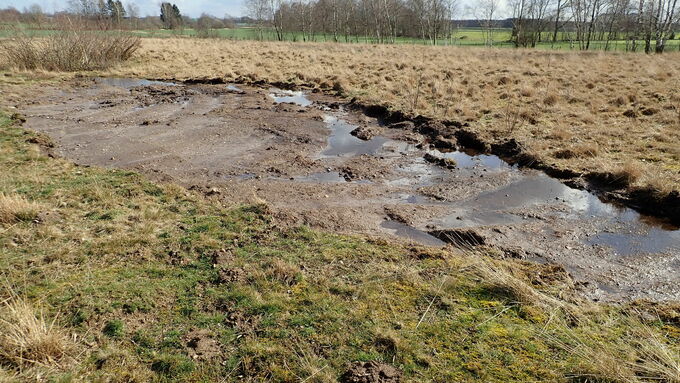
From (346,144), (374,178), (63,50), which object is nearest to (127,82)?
(63,50)

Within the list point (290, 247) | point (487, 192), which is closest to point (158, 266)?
point (290, 247)

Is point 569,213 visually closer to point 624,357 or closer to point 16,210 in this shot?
point 624,357

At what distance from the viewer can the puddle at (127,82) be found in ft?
A: 65.5

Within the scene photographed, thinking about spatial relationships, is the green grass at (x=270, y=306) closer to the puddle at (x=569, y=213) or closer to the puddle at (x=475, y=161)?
the puddle at (x=569, y=213)

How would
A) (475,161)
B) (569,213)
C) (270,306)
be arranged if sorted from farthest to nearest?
(475,161)
(569,213)
(270,306)

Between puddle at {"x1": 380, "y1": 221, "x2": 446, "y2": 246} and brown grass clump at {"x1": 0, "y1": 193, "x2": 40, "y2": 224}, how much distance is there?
16.1ft

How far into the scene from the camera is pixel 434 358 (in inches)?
132

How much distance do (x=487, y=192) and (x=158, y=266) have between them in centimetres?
578

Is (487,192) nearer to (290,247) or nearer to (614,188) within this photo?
(614,188)

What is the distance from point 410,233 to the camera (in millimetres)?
5973

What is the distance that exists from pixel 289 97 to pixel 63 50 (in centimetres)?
1385

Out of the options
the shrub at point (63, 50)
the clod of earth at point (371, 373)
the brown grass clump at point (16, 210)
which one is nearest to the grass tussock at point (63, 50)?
the shrub at point (63, 50)

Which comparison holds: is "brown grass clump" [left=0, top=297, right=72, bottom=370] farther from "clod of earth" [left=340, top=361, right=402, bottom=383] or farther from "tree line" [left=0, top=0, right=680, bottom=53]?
"tree line" [left=0, top=0, right=680, bottom=53]

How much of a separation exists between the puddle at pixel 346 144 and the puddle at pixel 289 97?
409cm
